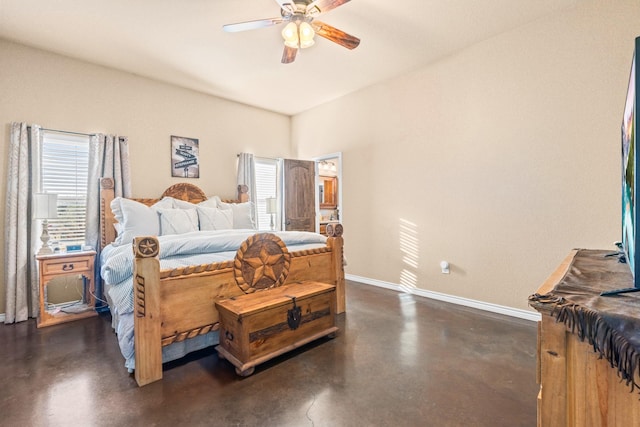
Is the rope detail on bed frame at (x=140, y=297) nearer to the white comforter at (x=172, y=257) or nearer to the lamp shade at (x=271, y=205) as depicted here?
the white comforter at (x=172, y=257)

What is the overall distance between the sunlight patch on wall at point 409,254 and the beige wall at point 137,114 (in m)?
2.78

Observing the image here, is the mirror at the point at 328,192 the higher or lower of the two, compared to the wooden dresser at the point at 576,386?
higher

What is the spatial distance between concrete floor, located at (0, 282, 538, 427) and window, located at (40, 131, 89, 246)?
111 centimetres

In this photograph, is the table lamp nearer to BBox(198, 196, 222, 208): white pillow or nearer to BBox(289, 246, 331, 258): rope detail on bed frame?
BBox(198, 196, 222, 208): white pillow

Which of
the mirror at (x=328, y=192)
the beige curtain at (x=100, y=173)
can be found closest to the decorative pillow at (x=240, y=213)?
the beige curtain at (x=100, y=173)

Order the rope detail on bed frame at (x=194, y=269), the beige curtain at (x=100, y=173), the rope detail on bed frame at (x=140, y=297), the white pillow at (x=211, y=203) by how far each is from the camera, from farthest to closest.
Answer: the white pillow at (x=211, y=203) → the beige curtain at (x=100, y=173) → the rope detail on bed frame at (x=194, y=269) → the rope detail on bed frame at (x=140, y=297)

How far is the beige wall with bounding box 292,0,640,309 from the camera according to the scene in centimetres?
252

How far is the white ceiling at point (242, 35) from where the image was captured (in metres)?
2.55

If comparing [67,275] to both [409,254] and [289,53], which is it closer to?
[289,53]

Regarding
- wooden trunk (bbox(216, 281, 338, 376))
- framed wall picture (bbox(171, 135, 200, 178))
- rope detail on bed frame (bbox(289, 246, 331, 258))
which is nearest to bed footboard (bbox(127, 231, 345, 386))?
wooden trunk (bbox(216, 281, 338, 376))

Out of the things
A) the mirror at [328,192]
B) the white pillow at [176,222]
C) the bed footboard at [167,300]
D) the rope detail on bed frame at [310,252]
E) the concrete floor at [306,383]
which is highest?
the mirror at [328,192]

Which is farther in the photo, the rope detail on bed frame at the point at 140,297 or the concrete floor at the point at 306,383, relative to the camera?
the rope detail on bed frame at the point at 140,297

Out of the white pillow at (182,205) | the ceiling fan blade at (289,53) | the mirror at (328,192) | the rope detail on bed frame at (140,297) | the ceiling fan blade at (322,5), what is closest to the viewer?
the rope detail on bed frame at (140,297)

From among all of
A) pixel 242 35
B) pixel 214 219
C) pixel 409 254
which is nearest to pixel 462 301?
pixel 409 254
